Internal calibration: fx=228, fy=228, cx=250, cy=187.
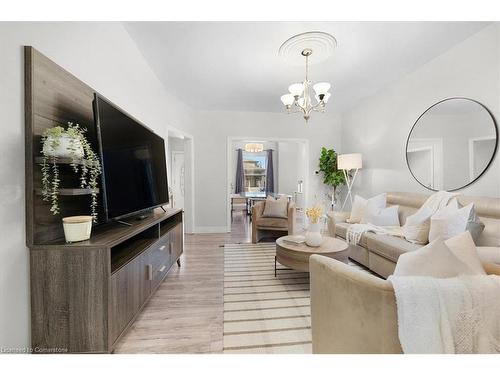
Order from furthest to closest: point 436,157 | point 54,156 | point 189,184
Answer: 1. point 189,184
2. point 436,157
3. point 54,156

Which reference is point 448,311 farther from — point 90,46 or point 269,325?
point 90,46

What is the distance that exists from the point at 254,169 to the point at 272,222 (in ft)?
18.3

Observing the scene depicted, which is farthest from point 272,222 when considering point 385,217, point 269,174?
point 269,174

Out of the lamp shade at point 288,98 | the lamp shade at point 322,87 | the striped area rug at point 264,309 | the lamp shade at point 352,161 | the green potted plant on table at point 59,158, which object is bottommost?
the striped area rug at point 264,309

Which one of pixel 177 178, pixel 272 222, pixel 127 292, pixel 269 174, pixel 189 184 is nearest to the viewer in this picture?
pixel 127 292

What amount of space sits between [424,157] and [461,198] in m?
0.88

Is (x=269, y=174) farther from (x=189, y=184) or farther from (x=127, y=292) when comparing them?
(x=127, y=292)

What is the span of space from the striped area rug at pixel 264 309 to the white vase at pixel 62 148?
1527 mm

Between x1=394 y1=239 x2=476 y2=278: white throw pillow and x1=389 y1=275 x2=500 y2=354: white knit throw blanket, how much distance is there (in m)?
0.08

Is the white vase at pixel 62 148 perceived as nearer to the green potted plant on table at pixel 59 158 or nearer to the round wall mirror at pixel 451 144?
the green potted plant on table at pixel 59 158

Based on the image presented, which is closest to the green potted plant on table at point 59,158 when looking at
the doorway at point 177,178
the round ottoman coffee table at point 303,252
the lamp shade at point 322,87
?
the round ottoman coffee table at point 303,252

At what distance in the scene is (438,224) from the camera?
2180 millimetres

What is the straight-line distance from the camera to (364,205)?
3.48 metres

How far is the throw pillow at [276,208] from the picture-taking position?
161 inches
